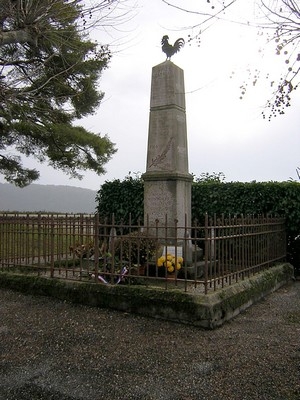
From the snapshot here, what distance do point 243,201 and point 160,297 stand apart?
424 cm

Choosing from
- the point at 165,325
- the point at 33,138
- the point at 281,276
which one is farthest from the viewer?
the point at 33,138

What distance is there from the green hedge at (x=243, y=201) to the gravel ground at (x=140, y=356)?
3.11m

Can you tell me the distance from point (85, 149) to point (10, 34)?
774 cm

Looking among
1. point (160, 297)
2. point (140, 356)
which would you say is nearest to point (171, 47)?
point (160, 297)

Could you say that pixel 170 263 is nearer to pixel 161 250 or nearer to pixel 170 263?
pixel 170 263

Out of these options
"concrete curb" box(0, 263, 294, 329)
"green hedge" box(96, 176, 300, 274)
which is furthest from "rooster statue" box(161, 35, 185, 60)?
"concrete curb" box(0, 263, 294, 329)

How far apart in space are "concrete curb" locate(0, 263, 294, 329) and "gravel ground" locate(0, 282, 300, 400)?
140 mm

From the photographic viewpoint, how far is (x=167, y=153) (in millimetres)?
6719

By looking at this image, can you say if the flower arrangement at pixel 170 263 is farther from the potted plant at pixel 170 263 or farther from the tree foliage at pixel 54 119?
the tree foliage at pixel 54 119

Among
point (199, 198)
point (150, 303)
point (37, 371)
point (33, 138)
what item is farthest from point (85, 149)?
point (37, 371)

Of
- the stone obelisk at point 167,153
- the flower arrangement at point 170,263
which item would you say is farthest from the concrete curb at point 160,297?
the stone obelisk at point 167,153

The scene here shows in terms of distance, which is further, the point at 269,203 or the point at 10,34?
the point at 269,203

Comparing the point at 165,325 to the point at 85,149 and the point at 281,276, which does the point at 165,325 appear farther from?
the point at 85,149

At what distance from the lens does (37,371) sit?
3201 millimetres
